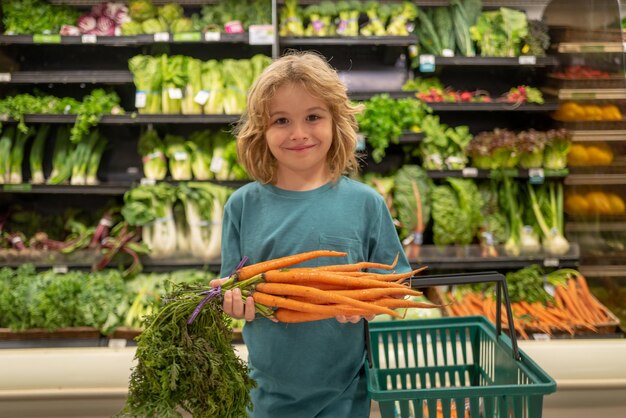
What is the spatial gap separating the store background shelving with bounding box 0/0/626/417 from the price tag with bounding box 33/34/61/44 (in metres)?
0.04

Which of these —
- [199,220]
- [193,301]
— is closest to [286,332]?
[193,301]

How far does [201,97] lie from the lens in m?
3.92

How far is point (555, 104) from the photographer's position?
13.1 feet

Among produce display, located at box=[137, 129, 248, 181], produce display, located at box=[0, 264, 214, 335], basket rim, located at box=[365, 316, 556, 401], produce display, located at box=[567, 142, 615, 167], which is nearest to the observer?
basket rim, located at box=[365, 316, 556, 401]

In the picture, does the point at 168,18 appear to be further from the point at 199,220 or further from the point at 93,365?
the point at 93,365

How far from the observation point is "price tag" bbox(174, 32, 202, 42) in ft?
12.4

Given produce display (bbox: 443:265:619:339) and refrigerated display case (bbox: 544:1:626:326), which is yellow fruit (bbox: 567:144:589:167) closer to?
refrigerated display case (bbox: 544:1:626:326)

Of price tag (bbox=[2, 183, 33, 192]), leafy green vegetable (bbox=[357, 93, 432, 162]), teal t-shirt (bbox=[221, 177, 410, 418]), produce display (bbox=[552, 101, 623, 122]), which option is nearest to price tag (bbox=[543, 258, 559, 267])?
produce display (bbox=[552, 101, 623, 122])

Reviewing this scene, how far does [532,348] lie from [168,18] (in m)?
3.18

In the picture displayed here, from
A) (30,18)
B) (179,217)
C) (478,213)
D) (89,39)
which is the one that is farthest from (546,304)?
(30,18)

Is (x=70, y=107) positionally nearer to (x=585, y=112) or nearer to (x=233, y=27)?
(x=233, y=27)

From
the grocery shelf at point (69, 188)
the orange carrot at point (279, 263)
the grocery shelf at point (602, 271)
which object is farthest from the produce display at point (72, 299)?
the grocery shelf at point (602, 271)

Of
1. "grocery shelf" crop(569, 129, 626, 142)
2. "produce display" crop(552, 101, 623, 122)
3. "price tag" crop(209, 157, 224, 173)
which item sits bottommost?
"price tag" crop(209, 157, 224, 173)

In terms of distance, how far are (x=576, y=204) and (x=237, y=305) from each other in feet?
10.7
